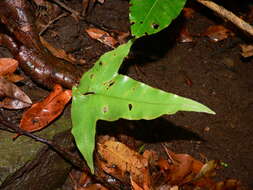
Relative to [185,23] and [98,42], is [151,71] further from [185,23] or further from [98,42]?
[185,23]

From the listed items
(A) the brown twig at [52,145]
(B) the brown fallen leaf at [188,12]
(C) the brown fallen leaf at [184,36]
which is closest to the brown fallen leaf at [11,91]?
(A) the brown twig at [52,145]

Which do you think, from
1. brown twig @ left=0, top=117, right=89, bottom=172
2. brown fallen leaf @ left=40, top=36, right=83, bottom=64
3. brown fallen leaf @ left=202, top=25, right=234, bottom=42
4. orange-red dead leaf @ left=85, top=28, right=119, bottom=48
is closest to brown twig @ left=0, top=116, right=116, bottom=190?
brown twig @ left=0, top=117, right=89, bottom=172

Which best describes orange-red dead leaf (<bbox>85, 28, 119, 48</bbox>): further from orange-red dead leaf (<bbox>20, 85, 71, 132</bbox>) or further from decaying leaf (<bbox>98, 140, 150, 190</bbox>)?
decaying leaf (<bbox>98, 140, 150, 190</bbox>)

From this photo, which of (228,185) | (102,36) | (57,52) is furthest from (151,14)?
(228,185)

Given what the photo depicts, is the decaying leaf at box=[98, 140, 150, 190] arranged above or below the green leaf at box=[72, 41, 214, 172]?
below

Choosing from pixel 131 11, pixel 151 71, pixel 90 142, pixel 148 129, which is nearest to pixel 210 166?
pixel 148 129

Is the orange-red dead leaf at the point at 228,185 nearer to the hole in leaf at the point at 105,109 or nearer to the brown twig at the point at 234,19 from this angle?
the brown twig at the point at 234,19
